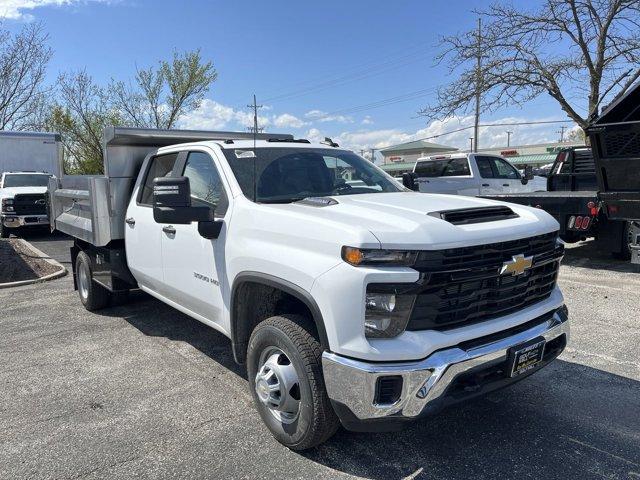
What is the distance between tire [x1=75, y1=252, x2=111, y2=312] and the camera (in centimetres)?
634

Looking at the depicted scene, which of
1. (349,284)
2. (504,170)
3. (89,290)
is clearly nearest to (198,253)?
(349,284)

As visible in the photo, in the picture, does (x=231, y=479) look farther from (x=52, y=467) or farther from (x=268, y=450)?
(x=52, y=467)

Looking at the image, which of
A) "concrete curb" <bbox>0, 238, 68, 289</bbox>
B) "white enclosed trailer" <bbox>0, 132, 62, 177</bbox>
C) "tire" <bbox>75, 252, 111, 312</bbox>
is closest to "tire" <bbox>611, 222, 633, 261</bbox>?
"tire" <bbox>75, 252, 111, 312</bbox>

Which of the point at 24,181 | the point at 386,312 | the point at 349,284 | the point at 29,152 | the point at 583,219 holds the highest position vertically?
the point at 29,152

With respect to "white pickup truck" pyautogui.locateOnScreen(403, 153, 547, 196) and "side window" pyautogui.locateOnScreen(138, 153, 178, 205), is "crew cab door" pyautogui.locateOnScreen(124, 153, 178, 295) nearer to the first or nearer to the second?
"side window" pyautogui.locateOnScreen(138, 153, 178, 205)

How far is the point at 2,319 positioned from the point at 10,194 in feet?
32.0

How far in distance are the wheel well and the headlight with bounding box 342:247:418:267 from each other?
2.43 feet

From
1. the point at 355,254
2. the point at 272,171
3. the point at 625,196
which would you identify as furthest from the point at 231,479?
the point at 625,196

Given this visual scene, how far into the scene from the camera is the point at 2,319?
633cm

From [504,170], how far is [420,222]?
13.1 meters

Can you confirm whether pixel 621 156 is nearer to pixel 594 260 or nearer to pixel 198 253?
pixel 594 260

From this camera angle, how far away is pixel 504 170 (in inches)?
584

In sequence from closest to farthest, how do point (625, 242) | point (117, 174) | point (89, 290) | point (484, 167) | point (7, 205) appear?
point (117, 174) → point (89, 290) → point (625, 242) → point (484, 167) → point (7, 205)

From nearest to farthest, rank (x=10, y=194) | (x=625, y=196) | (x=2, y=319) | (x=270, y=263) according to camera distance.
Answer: (x=270, y=263)
(x=2, y=319)
(x=625, y=196)
(x=10, y=194)
